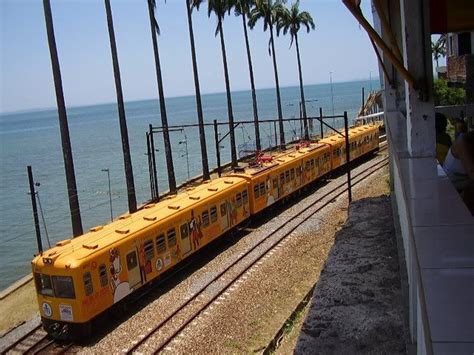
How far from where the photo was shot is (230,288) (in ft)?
50.7

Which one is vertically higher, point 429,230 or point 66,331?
point 429,230

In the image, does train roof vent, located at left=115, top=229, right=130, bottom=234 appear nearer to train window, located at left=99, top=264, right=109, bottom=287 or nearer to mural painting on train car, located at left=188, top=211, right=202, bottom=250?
train window, located at left=99, top=264, right=109, bottom=287

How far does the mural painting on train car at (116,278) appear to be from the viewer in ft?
45.9

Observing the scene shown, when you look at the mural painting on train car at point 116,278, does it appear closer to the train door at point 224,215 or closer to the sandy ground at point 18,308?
the sandy ground at point 18,308

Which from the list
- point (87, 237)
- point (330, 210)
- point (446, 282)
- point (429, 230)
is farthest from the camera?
point (330, 210)

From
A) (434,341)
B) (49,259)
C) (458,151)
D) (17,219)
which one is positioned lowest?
(17,219)

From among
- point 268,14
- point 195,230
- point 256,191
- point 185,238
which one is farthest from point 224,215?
point 268,14

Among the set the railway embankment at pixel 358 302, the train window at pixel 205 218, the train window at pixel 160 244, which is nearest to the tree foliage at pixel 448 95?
the railway embankment at pixel 358 302

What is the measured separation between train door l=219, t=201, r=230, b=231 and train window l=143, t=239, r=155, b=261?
14.6 feet

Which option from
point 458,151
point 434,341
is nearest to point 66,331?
point 458,151

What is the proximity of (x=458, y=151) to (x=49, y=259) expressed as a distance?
10.6 meters

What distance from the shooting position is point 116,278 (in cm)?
1417

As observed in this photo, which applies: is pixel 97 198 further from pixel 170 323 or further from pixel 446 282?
pixel 446 282

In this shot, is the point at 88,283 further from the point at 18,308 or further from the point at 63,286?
the point at 18,308
